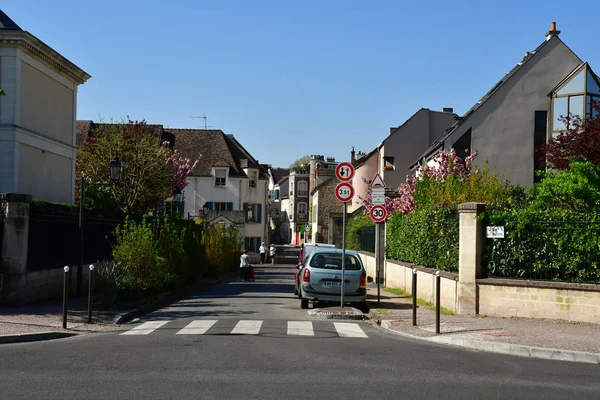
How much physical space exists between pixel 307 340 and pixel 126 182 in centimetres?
2446

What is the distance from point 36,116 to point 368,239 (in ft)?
53.7

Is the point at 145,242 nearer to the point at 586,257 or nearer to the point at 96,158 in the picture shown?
the point at 586,257

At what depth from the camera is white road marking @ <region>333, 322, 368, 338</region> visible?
13272 mm

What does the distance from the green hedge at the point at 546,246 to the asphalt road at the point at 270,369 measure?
171 inches

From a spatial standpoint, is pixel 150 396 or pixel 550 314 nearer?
pixel 150 396

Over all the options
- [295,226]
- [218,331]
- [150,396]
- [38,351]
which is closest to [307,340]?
[218,331]

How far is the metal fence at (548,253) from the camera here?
602 inches

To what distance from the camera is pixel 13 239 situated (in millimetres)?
16766

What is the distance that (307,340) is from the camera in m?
12.1

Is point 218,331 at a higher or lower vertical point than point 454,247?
lower

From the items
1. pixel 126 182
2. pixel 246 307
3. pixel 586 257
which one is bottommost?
pixel 246 307

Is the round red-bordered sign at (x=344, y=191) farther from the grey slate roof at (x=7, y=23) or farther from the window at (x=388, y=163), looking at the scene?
the window at (x=388, y=163)

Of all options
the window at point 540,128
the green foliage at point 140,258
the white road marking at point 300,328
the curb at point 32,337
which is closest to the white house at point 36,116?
the green foliage at point 140,258

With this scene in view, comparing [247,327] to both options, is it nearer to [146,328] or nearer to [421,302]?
[146,328]
